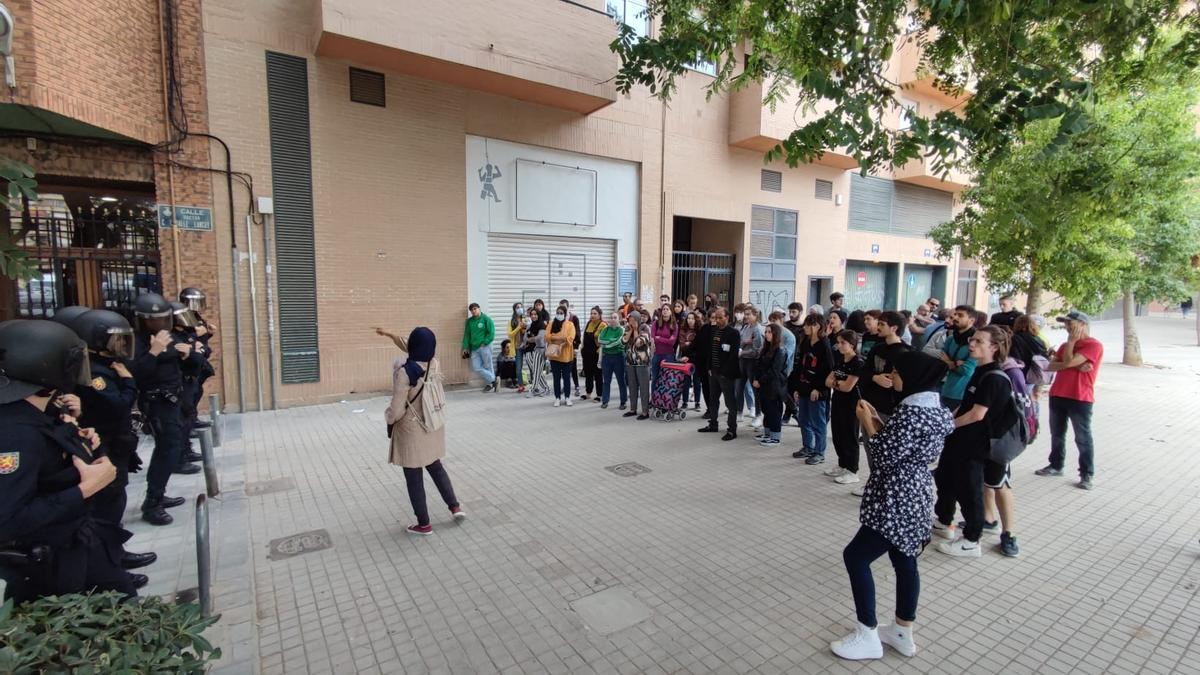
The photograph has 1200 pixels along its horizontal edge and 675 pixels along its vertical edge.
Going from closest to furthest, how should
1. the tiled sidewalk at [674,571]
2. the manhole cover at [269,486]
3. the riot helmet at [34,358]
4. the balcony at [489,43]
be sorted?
the riot helmet at [34,358], the tiled sidewalk at [674,571], the manhole cover at [269,486], the balcony at [489,43]

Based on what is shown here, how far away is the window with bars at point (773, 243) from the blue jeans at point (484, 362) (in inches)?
346

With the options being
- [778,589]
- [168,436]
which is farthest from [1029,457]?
[168,436]

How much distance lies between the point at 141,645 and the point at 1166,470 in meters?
10.1

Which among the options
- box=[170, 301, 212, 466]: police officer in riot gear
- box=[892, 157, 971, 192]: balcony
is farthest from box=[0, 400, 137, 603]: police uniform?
box=[892, 157, 971, 192]: balcony

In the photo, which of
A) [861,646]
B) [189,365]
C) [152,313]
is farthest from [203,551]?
[861,646]

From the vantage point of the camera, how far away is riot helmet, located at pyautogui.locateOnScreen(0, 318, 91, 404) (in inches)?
99.7

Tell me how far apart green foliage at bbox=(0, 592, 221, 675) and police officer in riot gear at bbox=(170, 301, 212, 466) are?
14.2ft

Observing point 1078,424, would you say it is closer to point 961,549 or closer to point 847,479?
point 847,479

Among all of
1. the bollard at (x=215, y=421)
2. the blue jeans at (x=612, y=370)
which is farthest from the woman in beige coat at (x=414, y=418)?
the blue jeans at (x=612, y=370)

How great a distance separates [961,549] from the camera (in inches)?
192

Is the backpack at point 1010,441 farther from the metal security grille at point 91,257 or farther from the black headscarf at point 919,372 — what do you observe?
the metal security grille at point 91,257

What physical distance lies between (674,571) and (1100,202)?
8124mm

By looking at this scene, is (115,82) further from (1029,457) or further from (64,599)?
(1029,457)

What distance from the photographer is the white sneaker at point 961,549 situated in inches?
191
